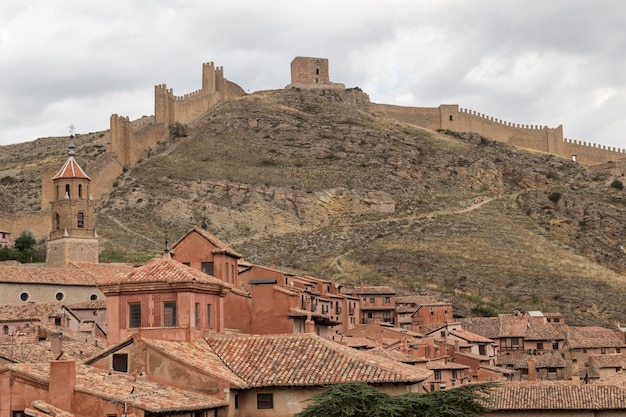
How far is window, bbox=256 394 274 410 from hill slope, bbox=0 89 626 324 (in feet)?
→ 208

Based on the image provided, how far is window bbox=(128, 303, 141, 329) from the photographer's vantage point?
112 feet

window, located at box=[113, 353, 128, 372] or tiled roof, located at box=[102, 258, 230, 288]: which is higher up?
tiled roof, located at box=[102, 258, 230, 288]

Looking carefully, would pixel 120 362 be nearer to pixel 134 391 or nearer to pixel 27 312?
pixel 134 391

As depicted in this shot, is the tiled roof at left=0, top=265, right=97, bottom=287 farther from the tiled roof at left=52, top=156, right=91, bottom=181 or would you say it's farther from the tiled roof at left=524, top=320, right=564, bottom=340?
the tiled roof at left=524, top=320, right=564, bottom=340

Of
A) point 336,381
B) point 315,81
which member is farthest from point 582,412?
point 315,81

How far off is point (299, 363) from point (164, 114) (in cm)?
9942

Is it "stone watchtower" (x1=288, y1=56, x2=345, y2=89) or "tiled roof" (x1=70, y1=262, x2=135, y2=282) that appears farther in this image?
"stone watchtower" (x1=288, y1=56, x2=345, y2=89)

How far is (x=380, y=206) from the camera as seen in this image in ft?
409

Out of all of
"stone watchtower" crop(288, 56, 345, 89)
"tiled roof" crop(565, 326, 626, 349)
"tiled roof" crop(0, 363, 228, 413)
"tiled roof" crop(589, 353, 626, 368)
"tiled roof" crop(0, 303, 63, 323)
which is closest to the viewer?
"tiled roof" crop(0, 363, 228, 413)

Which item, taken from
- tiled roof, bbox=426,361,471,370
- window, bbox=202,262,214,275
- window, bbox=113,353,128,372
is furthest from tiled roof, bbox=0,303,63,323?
window, bbox=113,353,128,372

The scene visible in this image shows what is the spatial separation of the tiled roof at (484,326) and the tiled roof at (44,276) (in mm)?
26674

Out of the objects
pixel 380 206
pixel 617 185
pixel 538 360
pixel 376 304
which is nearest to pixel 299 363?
pixel 538 360

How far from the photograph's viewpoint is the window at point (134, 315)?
3406 cm

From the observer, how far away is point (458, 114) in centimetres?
15312
